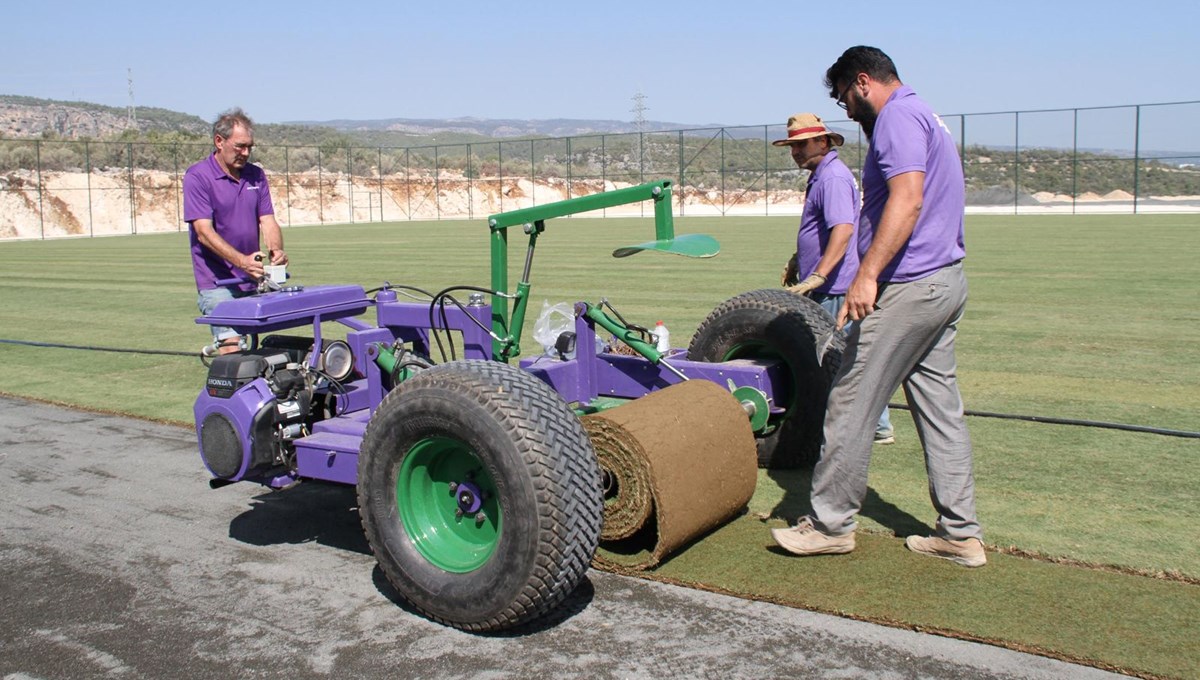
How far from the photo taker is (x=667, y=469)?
4.76m

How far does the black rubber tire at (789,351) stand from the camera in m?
6.26

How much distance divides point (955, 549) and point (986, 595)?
40 cm

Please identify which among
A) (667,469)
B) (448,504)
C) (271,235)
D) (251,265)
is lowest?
(448,504)

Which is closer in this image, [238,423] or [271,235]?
[238,423]

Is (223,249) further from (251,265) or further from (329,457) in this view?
(329,457)

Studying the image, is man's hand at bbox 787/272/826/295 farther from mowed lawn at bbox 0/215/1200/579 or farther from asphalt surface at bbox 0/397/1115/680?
asphalt surface at bbox 0/397/1115/680

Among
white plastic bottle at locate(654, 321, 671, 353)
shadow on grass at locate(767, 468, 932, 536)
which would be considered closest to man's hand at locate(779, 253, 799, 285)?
white plastic bottle at locate(654, 321, 671, 353)

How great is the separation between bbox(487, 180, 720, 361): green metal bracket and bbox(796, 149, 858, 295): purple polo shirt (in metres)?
1.74

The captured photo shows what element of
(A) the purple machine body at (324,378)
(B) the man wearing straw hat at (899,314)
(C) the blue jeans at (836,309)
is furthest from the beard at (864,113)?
(C) the blue jeans at (836,309)

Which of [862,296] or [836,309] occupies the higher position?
[862,296]

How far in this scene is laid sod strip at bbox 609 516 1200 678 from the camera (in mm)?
4070

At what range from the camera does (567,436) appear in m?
4.20

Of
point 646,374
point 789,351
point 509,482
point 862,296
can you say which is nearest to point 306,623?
point 509,482

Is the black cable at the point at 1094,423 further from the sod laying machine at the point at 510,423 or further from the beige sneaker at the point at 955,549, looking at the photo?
the beige sneaker at the point at 955,549
